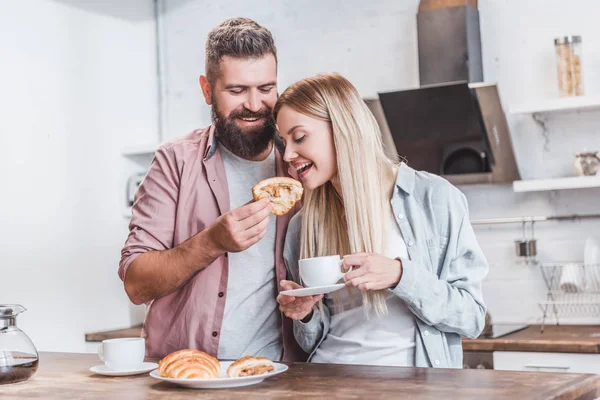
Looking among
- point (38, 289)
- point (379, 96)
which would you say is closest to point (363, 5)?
point (379, 96)

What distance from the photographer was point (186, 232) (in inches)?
98.3

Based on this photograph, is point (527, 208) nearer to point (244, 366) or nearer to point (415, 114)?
point (415, 114)

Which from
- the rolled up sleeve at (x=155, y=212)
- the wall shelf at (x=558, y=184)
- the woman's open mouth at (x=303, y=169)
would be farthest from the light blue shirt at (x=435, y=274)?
the wall shelf at (x=558, y=184)

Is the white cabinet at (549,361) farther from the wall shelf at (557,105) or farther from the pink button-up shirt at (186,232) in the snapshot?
the pink button-up shirt at (186,232)

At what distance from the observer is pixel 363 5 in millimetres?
4500

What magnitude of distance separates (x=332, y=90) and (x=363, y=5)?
237 centimetres

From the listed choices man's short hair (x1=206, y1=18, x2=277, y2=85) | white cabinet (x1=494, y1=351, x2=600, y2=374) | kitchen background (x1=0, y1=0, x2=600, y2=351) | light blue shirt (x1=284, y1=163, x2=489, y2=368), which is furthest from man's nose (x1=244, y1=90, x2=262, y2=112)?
kitchen background (x1=0, y1=0, x2=600, y2=351)

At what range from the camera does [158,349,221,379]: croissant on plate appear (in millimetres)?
1761

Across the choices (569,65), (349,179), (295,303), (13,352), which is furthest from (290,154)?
(569,65)

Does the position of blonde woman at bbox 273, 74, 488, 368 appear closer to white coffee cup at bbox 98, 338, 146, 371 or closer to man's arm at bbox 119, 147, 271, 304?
man's arm at bbox 119, 147, 271, 304

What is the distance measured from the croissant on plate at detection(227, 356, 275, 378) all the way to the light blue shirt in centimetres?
41

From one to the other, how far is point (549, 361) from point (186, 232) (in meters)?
1.72

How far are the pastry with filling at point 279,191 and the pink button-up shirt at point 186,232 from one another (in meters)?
0.28

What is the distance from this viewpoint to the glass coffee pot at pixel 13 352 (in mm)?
1935
